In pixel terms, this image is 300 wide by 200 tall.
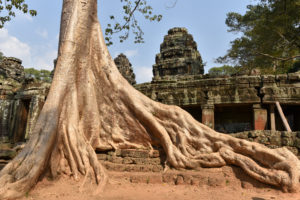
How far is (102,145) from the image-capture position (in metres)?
4.32

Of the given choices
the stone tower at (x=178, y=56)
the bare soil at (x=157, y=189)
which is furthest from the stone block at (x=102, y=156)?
the stone tower at (x=178, y=56)

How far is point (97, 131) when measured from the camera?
14.4 feet

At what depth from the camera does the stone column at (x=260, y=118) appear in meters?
7.15

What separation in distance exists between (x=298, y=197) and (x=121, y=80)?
350 centimetres

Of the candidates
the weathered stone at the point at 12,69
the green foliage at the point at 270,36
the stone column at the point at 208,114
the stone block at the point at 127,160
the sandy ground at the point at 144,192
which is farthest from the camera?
the weathered stone at the point at 12,69

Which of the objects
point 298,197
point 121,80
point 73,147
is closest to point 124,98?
point 121,80

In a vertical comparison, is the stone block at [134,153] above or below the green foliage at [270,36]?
below

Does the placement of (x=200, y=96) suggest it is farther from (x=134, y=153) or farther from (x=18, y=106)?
(x=18, y=106)

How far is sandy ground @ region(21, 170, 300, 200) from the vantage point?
117 inches

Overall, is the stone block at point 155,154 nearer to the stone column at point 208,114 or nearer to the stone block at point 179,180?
the stone block at point 179,180

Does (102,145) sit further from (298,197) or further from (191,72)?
(191,72)

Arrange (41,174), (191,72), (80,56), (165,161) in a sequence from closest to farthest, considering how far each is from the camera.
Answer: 1. (41,174)
2. (165,161)
3. (80,56)
4. (191,72)

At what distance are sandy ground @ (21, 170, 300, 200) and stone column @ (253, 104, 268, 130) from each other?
14.5 feet

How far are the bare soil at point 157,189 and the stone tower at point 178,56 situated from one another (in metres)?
8.09
